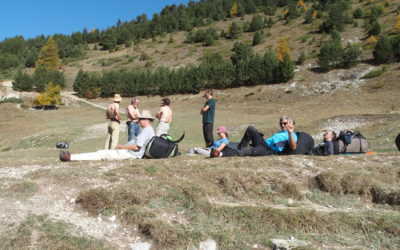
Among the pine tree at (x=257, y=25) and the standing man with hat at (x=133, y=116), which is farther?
the pine tree at (x=257, y=25)

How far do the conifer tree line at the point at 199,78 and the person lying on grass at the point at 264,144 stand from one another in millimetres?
48595

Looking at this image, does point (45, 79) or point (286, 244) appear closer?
point (286, 244)

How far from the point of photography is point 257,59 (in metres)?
62.1

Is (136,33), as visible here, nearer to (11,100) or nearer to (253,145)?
(11,100)

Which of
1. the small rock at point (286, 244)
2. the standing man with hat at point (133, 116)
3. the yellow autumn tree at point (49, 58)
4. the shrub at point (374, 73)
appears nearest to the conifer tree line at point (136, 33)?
the yellow autumn tree at point (49, 58)

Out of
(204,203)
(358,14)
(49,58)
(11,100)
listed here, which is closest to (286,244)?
(204,203)

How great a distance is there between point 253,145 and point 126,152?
331 cm

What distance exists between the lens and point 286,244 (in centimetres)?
457

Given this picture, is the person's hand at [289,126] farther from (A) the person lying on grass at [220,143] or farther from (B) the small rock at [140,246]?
(B) the small rock at [140,246]

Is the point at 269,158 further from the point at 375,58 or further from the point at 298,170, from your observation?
the point at 375,58

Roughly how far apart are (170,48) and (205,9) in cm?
5733

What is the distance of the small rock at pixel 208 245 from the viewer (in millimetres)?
4707

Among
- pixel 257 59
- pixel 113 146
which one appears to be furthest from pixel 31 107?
pixel 113 146

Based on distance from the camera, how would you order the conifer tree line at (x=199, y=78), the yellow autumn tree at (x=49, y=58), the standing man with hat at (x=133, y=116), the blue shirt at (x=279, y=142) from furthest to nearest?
the yellow autumn tree at (x=49, y=58), the conifer tree line at (x=199, y=78), the standing man with hat at (x=133, y=116), the blue shirt at (x=279, y=142)
